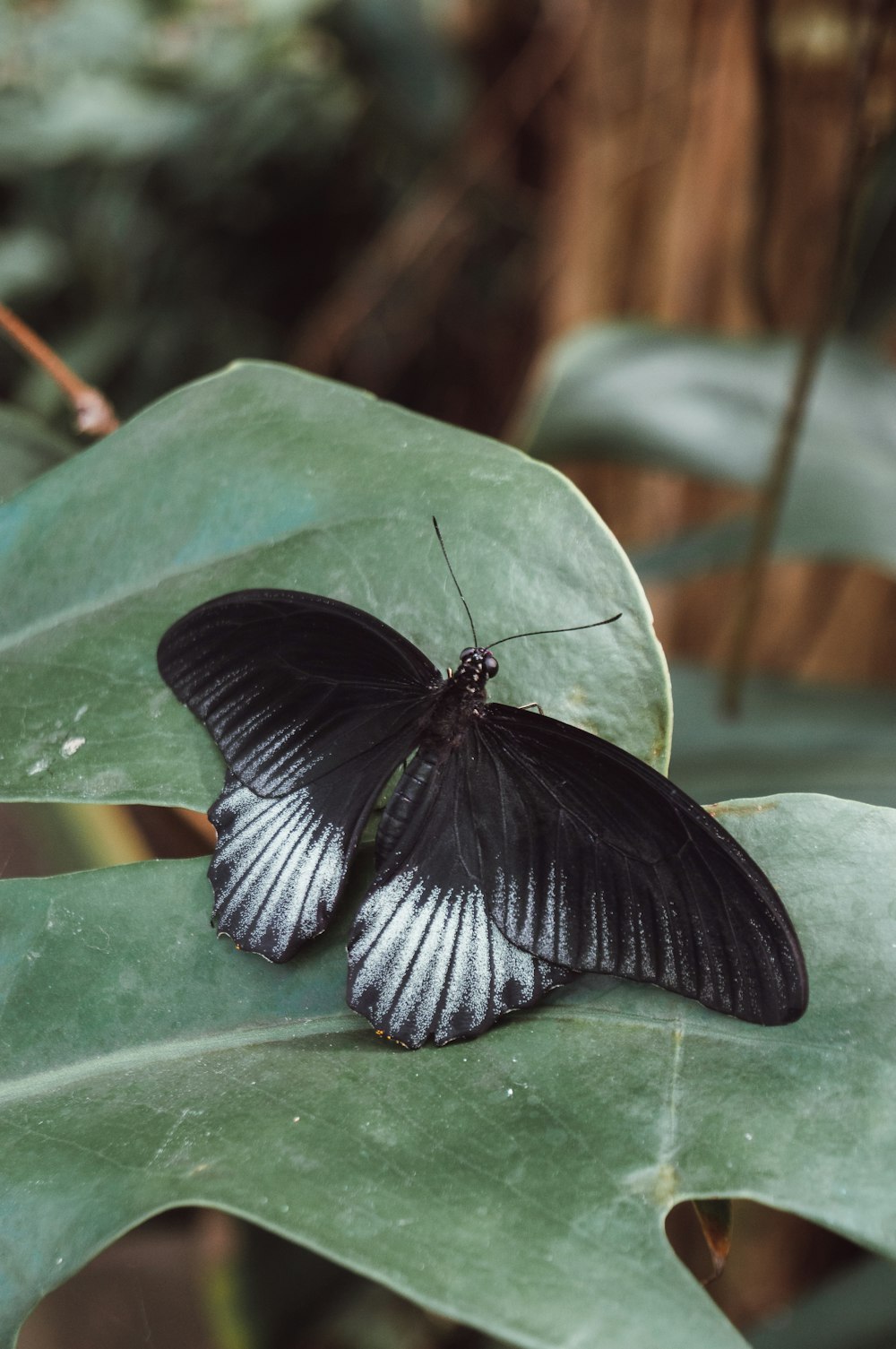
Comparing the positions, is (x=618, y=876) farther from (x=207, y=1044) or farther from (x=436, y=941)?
(x=207, y=1044)

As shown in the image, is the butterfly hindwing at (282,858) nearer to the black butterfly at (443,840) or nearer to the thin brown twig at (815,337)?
the black butterfly at (443,840)

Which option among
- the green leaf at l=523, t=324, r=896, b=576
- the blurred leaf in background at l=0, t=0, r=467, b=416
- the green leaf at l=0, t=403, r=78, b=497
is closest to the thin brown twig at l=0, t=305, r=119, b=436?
the green leaf at l=0, t=403, r=78, b=497

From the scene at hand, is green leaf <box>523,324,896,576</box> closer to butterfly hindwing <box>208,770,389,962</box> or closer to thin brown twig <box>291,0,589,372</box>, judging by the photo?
butterfly hindwing <box>208,770,389,962</box>

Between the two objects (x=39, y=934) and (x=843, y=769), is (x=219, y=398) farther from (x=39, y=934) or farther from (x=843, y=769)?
(x=843, y=769)

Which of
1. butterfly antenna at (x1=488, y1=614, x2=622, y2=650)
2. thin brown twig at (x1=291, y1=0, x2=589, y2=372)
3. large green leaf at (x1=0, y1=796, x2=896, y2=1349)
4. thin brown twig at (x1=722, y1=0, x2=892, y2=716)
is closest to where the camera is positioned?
large green leaf at (x1=0, y1=796, x2=896, y2=1349)

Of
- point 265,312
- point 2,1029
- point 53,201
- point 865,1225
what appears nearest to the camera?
point 865,1225

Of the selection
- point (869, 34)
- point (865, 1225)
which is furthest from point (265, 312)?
point (865, 1225)
